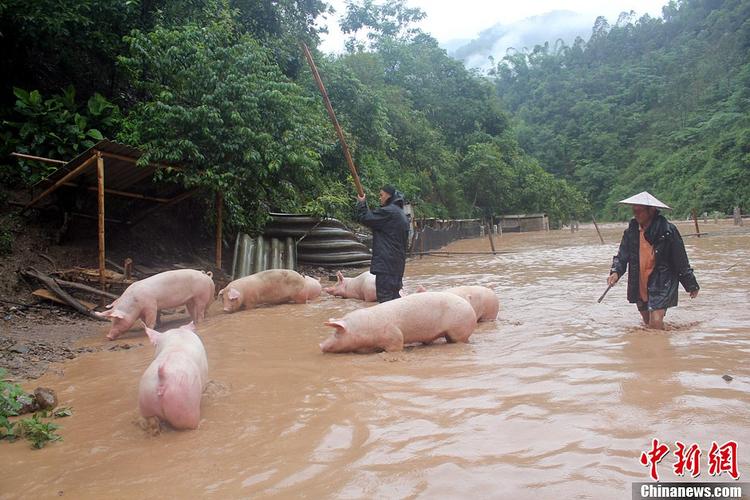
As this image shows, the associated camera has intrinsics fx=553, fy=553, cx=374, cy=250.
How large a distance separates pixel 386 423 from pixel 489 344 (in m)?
2.48

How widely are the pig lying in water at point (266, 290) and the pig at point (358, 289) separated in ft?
1.88

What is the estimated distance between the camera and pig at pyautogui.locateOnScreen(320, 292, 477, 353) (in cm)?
547

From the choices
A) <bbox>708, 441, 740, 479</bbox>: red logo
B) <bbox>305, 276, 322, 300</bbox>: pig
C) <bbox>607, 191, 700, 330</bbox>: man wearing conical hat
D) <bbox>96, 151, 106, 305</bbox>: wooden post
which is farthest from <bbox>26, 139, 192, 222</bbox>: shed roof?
<bbox>708, 441, 740, 479</bbox>: red logo

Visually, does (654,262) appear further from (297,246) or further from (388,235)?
(297,246)

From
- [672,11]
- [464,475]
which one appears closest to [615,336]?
[464,475]

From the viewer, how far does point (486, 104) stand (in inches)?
1724

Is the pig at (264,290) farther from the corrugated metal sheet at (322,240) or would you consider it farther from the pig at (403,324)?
the pig at (403,324)

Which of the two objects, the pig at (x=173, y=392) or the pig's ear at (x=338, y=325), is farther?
the pig's ear at (x=338, y=325)

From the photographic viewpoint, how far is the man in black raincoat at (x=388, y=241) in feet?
22.1

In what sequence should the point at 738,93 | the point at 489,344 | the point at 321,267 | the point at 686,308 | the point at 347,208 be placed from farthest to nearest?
the point at 738,93, the point at 347,208, the point at 321,267, the point at 686,308, the point at 489,344

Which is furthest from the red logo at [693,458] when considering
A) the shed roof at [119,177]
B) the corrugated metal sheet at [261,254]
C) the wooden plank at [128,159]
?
the corrugated metal sheet at [261,254]

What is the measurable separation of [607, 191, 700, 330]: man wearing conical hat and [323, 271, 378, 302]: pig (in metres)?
4.13

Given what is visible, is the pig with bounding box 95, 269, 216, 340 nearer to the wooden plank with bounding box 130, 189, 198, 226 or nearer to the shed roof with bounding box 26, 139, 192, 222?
the shed roof with bounding box 26, 139, 192, 222

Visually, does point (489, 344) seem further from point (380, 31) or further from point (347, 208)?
point (380, 31)
